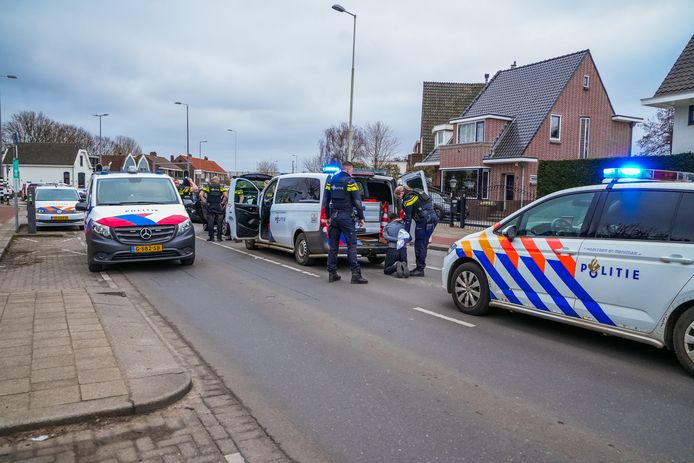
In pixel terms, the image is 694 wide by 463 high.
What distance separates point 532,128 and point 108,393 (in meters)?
29.5

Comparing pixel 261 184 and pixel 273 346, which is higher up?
pixel 261 184

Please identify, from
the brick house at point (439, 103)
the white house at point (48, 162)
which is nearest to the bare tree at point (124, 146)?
the white house at point (48, 162)

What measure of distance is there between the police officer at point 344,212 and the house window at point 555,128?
24431 millimetres

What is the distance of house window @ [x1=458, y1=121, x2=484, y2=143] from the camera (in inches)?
1249

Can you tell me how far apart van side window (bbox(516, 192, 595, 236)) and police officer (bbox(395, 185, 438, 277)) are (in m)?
3.62

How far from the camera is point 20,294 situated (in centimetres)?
732

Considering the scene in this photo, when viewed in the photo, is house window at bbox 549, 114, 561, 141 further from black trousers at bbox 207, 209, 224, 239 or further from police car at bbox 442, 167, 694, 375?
police car at bbox 442, 167, 694, 375

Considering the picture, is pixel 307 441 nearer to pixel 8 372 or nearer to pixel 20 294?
pixel 8 372

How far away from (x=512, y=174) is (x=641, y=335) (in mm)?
26116

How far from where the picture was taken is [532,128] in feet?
98.8

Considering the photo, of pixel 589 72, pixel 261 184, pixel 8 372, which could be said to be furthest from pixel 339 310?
pixel 589 72

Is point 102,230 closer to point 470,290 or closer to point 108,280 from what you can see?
point 108,280

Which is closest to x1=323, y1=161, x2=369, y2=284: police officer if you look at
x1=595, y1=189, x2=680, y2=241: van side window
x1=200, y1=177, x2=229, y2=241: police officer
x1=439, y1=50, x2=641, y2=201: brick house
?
x1=595, y1=189, x2=680, y2=241: van side window

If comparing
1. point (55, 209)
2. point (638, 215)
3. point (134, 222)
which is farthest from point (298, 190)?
point (55, 209)
